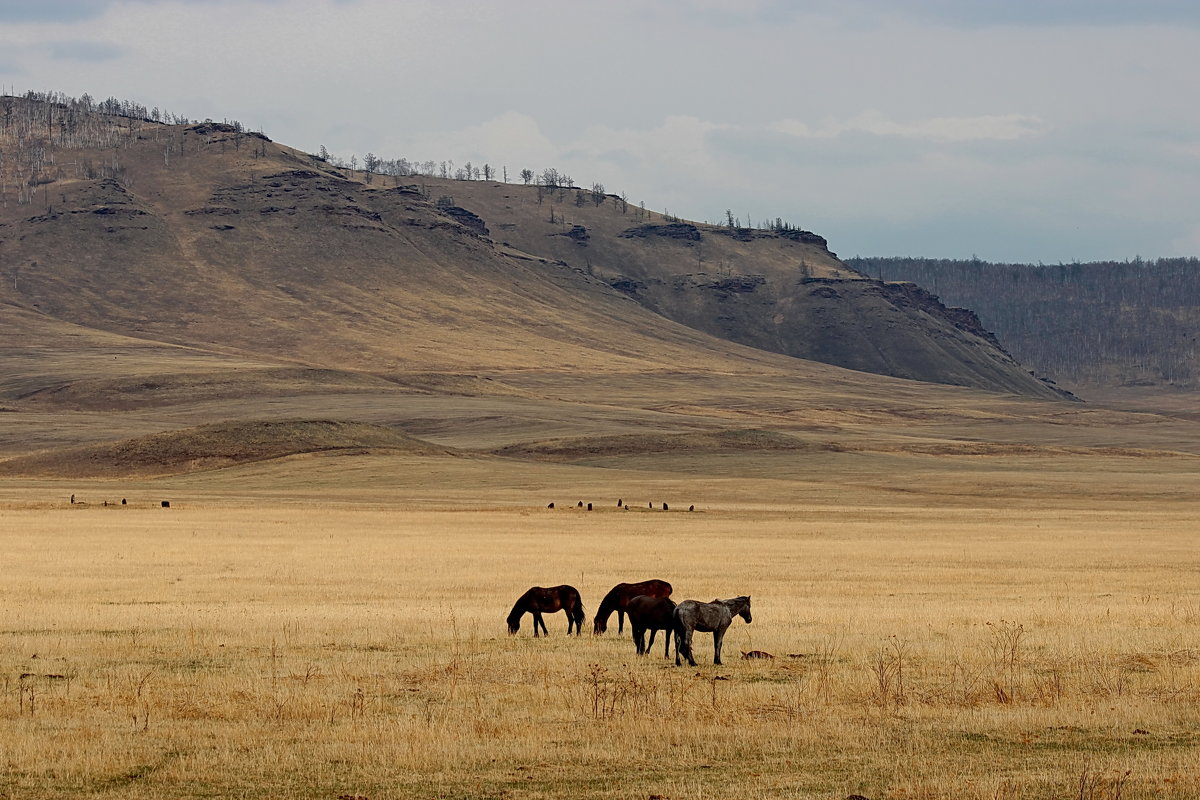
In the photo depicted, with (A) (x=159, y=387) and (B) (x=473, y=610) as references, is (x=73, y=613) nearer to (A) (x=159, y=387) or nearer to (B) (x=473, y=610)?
(B) (x=473, y=610)

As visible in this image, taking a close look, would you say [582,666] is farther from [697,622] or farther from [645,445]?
[645,445]

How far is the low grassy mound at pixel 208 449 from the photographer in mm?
122250

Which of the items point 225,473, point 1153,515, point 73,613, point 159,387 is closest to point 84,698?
point 73,613

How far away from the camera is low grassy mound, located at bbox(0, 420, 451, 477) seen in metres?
122

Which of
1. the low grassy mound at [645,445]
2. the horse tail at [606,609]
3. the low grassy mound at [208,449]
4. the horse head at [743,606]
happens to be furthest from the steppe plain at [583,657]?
the low grassy mound at [645,445]

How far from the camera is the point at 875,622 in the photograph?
26.3m

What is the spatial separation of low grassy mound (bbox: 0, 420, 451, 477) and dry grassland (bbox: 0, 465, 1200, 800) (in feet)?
269

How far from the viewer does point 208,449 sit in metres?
125

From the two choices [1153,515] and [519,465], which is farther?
[519,465]

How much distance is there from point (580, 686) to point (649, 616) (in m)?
2.78

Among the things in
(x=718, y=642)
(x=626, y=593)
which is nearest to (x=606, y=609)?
(x=626, y=593)

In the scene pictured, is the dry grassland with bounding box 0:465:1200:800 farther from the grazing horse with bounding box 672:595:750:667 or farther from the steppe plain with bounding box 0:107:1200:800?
the grazing horse with bounding box 672:595:750:667

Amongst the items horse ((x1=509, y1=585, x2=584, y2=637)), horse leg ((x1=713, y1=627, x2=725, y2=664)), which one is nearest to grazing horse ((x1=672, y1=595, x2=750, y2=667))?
horse leg ((x1=713, y1=627, x2=725, y2=664))

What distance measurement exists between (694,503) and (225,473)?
43922 mm
